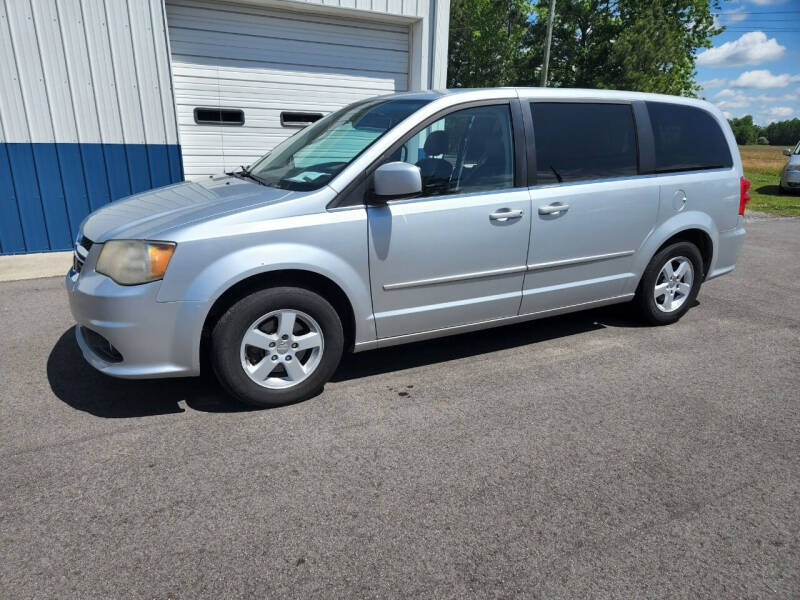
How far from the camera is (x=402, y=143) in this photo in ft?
11.0

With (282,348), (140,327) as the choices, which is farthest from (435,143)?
(140,327)

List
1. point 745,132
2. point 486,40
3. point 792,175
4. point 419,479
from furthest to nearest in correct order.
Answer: point 745,132, point 486,40, point 792,175, point 419,479

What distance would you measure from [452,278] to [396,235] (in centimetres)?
49

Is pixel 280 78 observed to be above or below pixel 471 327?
above

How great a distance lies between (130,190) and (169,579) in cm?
606

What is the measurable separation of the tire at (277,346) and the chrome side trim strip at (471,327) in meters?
0.26

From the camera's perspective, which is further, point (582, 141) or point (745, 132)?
point (745, 132)

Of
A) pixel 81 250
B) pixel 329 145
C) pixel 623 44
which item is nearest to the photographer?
pixel 81 250

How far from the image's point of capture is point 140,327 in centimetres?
289

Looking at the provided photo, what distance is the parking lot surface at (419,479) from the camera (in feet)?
6.74

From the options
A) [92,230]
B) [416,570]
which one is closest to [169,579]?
[416,570]

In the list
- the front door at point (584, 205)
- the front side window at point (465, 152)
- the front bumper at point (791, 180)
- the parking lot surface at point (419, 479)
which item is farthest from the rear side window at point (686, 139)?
the front bumper at point (791, 180)

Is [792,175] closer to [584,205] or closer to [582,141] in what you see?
[582,141]

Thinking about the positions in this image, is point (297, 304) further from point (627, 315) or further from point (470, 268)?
point (627, 315)
